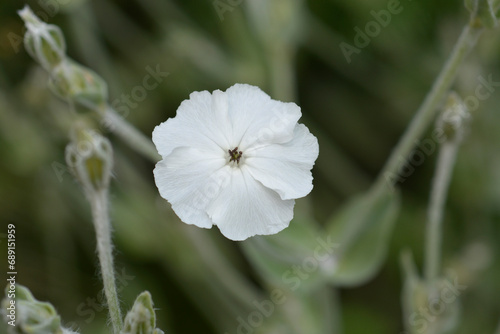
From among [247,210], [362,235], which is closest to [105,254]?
[247,210]

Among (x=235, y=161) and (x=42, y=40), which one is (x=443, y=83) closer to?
(x=235, y=161)

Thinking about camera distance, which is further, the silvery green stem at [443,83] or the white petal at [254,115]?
the silvery green stem at [443,83]

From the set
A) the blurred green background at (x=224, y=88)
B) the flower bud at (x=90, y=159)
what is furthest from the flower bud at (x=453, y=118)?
the flower bud at (x=90, y=159)

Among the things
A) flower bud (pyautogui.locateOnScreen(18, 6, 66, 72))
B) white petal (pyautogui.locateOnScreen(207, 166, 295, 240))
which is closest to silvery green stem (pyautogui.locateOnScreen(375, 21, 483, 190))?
white petal (pyautogui.locateOnScreen(207, 166, 295, 240))

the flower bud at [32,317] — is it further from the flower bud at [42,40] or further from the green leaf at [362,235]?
the green leaf at [362,235]

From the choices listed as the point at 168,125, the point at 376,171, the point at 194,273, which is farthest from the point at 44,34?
the point at 376,171

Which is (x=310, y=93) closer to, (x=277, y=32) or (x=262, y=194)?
(x=277, y=32)
